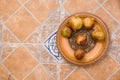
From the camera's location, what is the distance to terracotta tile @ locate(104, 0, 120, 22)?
1.34 m

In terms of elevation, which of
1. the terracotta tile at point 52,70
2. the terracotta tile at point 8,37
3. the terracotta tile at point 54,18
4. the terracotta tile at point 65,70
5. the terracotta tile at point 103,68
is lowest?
the terracotta tile at point 103,68

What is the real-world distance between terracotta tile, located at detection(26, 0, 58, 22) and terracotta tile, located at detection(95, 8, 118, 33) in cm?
24

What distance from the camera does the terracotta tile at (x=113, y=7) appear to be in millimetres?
1341

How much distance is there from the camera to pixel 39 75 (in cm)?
134

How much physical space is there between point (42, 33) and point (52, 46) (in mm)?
92

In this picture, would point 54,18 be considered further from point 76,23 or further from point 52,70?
point 52,70

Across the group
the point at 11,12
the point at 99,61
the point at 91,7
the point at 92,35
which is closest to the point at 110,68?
the point at 99,61

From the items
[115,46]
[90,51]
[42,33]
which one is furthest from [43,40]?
[115,46]

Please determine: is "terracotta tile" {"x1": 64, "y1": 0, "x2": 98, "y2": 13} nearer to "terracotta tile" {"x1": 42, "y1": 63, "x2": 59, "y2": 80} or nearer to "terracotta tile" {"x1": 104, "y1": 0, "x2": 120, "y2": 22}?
"terracotta tile" {"x1": 104, "y1": 0, "x2": 120, "y2": 22}

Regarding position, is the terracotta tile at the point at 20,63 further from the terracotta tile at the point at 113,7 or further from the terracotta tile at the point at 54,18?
the terracotta tile at the point at 113,7

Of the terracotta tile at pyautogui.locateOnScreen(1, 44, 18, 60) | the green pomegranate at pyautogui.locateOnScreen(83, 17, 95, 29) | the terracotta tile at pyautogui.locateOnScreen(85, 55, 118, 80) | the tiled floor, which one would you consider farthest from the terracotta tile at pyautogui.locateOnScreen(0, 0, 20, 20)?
the terracotta tile at pyautogui.locateOnScreen(85, 55, 118, 80)

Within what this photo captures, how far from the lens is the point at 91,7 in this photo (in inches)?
53.8

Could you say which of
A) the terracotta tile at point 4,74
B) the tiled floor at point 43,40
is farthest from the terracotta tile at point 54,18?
the terracotta tile at point 4,74

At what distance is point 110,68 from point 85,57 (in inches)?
5.4
